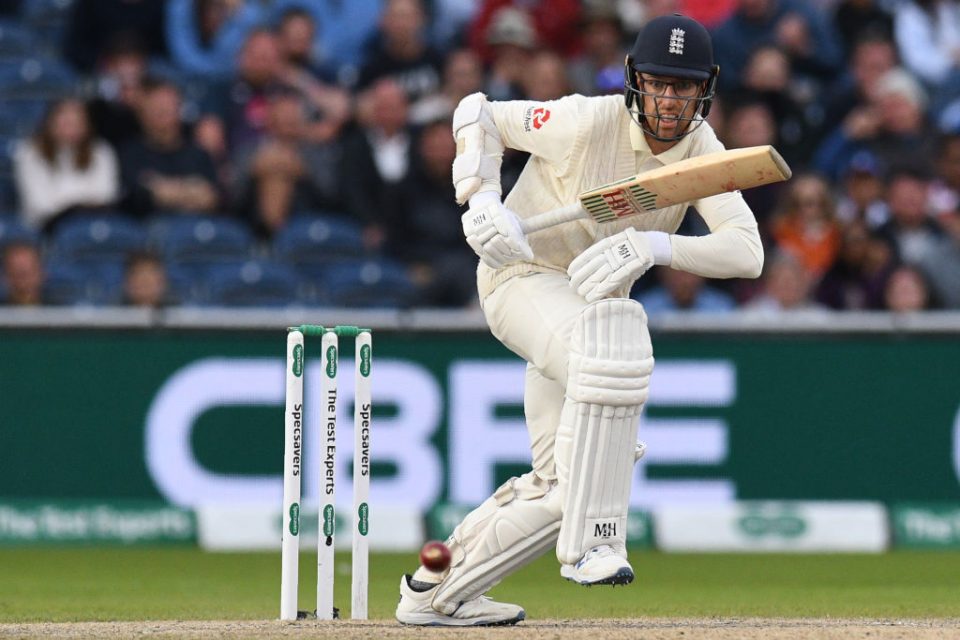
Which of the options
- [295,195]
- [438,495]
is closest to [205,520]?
[438,495]

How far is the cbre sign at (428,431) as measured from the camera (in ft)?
29.8

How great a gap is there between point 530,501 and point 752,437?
13.5ft

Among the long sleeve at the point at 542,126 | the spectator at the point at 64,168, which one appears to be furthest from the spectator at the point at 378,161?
the long sleeve at the point at 542,126

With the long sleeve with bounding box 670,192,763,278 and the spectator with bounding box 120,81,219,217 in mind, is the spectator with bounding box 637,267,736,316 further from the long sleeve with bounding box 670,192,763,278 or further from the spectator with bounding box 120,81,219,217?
the long sleeve with bounding box 670,192,763,278

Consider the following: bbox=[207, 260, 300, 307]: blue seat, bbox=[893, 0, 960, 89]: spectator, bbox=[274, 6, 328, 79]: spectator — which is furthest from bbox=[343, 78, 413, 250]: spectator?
bbox=[893, 0, 960, 89]: spectator

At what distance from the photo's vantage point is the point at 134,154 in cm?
1017

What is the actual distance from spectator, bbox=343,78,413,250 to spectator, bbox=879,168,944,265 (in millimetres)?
2861

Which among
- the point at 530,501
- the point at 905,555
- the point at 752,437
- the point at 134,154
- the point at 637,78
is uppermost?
the point at 637,78

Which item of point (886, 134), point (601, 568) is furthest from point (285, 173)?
point (601, 568)

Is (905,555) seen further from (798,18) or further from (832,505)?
(798,18)

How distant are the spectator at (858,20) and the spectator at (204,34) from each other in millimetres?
3921

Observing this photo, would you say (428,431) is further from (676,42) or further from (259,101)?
(676,42)

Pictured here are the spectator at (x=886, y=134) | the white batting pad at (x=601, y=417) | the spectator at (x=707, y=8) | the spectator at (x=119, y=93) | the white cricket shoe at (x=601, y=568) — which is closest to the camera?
the white cricket shoe at (x=601, y=568)

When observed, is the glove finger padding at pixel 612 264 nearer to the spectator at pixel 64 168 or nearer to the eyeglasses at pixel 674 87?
the eyeglasses at pixel 674 87
